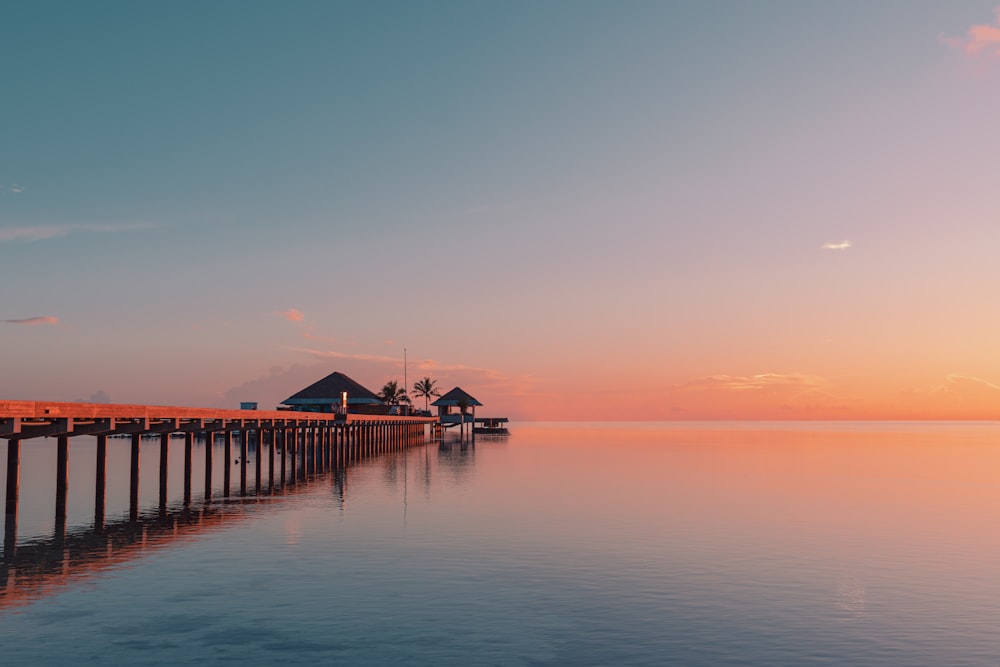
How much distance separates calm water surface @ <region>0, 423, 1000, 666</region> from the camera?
14578mm

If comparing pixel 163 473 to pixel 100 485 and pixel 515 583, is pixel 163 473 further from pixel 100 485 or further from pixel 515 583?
pixel 515 583

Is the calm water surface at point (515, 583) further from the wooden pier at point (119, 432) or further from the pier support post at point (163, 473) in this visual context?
the pier support post at point (163, 473)

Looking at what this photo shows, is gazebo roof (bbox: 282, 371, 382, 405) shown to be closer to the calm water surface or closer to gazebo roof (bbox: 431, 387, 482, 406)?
gazebo roof (bbox: 431, 387, 482, 406)

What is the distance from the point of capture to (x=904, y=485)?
2025 inches

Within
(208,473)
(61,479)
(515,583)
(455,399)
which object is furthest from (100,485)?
(455,399)

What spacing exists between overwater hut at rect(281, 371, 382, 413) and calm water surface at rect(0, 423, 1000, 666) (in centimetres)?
6429

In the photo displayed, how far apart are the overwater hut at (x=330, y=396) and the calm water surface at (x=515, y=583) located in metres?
64.3

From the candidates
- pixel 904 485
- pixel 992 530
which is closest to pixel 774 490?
pixel 904 485

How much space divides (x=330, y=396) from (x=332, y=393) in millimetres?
817

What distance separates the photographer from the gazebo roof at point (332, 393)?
105062 millimetres

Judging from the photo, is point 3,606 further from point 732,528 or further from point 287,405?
point 287,405

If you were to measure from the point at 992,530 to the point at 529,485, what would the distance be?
22879mm

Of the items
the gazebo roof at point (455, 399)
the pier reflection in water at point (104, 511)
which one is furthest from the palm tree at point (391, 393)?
the pier reflection in water at point (104, 511)

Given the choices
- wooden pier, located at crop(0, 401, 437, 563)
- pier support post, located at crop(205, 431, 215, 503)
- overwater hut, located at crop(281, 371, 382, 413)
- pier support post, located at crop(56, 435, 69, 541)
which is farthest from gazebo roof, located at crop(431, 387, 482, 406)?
pier support post, located at crop(56, 435, 69, 541)
